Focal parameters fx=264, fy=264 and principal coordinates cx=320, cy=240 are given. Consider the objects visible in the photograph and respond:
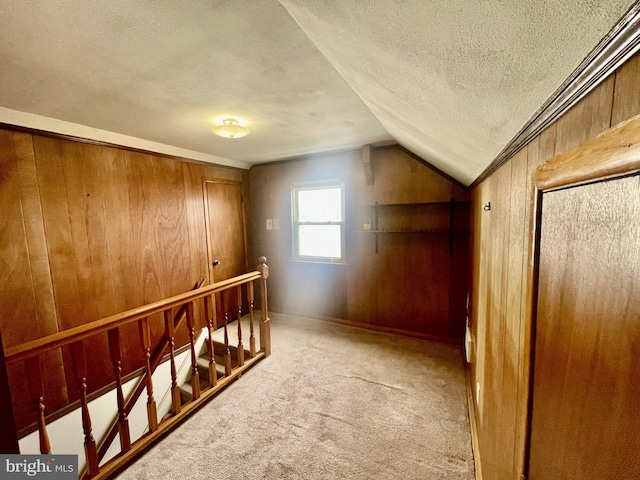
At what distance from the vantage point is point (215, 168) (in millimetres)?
3584

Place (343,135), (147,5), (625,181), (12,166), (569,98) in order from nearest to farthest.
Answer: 1. (625,181)
2. (569,98)
3. (147,5)
4. (12,166)
5. (343,135)

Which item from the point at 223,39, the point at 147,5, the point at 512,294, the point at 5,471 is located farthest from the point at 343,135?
the point at 5,471

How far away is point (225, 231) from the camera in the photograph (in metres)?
3.76

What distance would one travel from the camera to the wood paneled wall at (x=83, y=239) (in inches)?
76.0

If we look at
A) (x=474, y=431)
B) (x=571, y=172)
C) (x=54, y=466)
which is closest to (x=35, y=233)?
(x=54, y=466)

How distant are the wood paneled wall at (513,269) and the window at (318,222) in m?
2.13

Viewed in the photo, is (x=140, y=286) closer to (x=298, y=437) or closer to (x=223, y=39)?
(x=298, y=437)

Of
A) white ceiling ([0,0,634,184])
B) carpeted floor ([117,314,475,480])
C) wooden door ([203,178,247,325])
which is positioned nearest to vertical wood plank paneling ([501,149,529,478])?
white ceiling ([0,0,634,184])

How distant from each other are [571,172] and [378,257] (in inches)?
113

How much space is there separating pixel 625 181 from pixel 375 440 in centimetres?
200

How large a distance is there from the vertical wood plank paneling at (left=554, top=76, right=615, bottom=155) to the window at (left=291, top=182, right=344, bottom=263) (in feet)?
9.55

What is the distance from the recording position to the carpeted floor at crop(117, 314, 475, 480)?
1584mm

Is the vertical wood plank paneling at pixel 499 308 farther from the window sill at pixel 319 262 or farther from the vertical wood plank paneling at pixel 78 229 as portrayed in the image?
the vertical wood plank paneling at pixel 78 229

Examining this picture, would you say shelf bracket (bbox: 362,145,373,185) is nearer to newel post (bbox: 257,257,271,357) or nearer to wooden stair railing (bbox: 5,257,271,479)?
newel post (bbox: 257,257,271,357)
